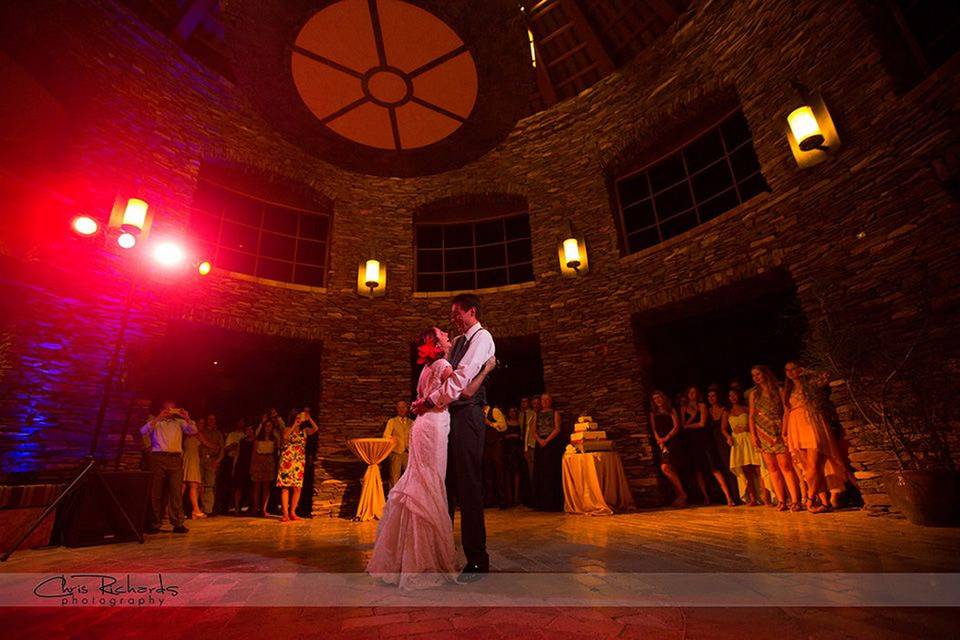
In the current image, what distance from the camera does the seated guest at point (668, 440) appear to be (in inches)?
240

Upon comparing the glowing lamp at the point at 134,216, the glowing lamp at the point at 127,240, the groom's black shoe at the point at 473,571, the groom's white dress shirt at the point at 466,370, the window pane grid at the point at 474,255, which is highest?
the window pane grid at the point at 474,255

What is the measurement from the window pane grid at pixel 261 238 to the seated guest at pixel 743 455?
7286 millimetres

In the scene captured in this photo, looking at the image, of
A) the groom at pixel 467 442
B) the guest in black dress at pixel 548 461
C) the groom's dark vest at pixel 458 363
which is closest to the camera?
the groom at pixel 467 442

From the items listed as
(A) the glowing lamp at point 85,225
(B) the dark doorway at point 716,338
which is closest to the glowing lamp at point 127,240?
(A) the glowing lamp at point 85,225

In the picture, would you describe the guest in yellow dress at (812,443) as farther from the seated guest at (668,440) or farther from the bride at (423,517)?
the bride at (423,517)

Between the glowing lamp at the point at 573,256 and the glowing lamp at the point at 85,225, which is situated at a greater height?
the glowing lamp at the point at 573,256

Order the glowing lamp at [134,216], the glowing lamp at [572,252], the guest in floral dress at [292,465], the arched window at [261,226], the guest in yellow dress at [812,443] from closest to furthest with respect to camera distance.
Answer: the guest in yellow dress at [812,443], the glowing lamp at [134,216], the guest in floral dress at [292,465], the glowing lamp at [572,252], the arched window at [261,226]

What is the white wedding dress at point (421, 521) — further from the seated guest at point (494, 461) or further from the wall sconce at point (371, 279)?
the wall sconce at point (371, 279)

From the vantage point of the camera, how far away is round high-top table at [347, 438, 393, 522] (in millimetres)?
6066

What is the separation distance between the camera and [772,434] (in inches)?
197

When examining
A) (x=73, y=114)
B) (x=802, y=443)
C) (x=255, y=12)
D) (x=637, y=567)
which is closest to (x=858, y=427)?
(x=802, y=443)

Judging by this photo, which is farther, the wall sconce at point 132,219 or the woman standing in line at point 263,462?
the woman standing in line at point 263,462

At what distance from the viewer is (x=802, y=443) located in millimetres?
4582

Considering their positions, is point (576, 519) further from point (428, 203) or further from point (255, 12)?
point (428, 203)
